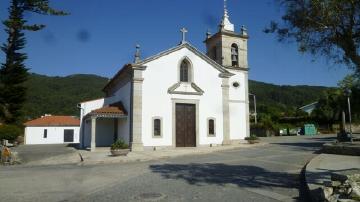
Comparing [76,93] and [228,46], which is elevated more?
[76,93]

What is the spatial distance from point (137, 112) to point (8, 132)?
1875cm

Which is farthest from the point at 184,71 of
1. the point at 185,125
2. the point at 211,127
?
the point at 211,127

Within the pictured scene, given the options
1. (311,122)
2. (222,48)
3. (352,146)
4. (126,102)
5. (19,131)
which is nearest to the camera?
(352,146)

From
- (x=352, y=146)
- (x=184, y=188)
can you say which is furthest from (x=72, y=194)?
(x=352, y=146)

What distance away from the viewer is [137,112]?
23.4m

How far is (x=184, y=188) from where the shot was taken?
9.34m

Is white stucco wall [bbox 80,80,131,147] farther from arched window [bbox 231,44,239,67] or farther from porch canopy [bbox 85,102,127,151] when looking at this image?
arched window [bbox 231,44,239,67]

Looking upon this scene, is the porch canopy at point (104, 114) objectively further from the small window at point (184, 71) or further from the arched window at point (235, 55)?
the arched window at point (235, 55)

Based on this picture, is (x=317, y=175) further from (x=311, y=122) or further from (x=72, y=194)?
(x=311, y=122)

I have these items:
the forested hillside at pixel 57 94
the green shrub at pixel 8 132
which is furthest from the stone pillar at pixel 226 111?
the forested hillside at pixel 57 94

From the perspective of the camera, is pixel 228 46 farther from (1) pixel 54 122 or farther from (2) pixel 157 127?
(1) pixel 54 122

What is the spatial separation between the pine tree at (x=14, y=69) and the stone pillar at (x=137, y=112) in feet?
65.3

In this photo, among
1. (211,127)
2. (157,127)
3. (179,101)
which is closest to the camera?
(157,127)

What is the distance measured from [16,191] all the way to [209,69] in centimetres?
1948
